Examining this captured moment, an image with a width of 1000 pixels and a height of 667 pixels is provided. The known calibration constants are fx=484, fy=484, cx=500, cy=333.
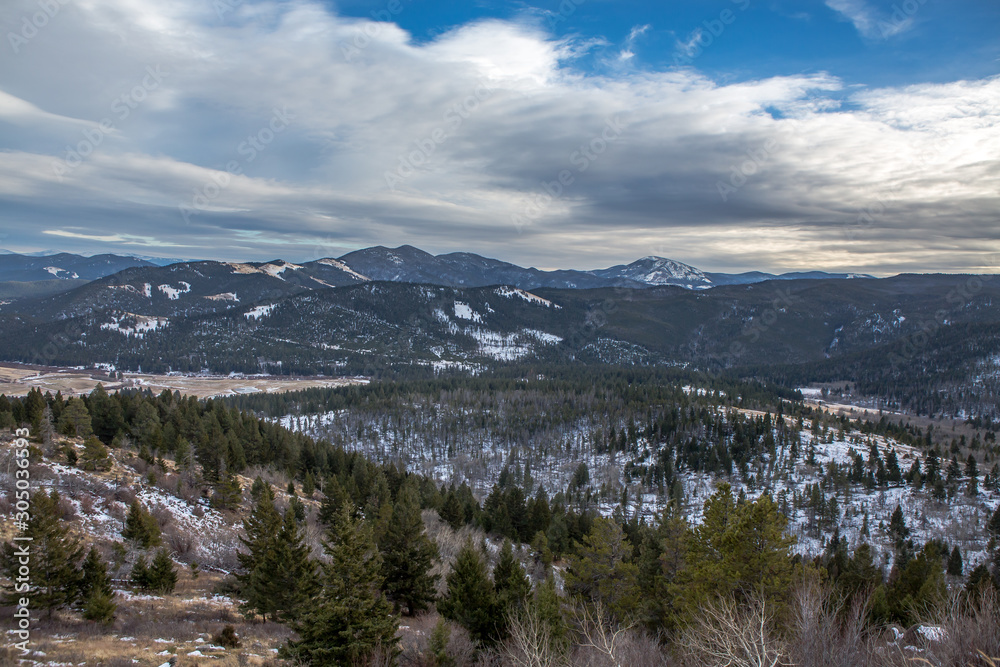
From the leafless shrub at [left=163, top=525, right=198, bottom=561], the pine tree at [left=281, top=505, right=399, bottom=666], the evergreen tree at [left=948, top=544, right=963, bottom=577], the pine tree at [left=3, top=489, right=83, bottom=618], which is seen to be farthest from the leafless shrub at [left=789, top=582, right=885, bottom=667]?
the evergreen tree at [left=948, top=544, right=963, bottom=577]

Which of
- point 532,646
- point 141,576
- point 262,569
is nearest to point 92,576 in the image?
point 141,576

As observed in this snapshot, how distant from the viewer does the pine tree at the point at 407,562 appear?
114ft

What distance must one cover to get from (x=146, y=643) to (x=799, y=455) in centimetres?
16591

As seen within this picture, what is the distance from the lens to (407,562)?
115ft

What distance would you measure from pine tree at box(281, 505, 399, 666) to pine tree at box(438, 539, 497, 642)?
6878 mm

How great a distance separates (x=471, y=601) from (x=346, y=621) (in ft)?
32.6

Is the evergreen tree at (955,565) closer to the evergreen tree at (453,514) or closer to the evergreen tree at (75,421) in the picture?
the evergreen tree at (453,514)

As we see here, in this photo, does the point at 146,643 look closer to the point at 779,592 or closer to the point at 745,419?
the point at 779,592

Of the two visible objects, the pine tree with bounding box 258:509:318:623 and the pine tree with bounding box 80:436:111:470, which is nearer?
the pine tree with bounding box 258:509:318:623

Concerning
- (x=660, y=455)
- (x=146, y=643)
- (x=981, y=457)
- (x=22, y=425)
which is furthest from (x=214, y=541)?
(x=981, y=457)

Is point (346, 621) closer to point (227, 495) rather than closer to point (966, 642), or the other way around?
point (966, 642)

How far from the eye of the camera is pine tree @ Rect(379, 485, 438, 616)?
3462 centimetres

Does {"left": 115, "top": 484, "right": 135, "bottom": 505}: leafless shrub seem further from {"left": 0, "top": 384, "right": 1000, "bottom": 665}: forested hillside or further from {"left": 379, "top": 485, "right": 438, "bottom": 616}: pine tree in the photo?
{"left": 379, "top": 485, "right": 438, "bottom": 616}: pine tree

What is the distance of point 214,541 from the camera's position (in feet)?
157
